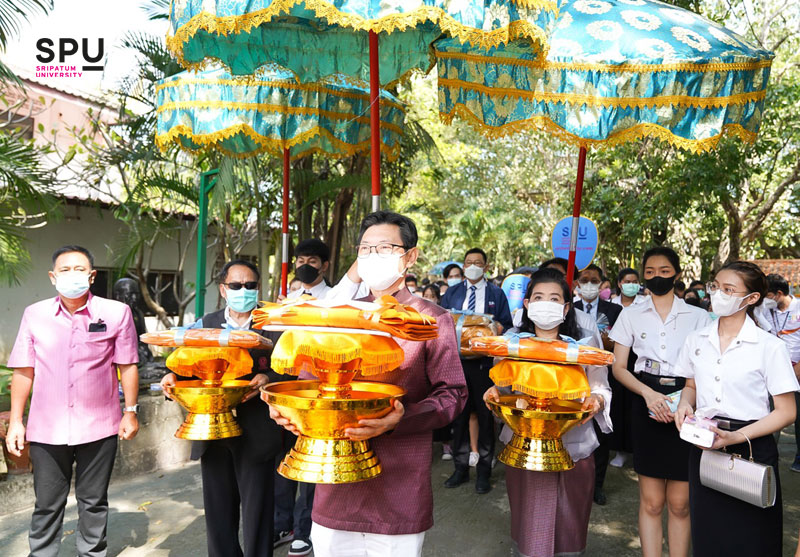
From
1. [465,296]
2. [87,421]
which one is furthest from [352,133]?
[87,421]

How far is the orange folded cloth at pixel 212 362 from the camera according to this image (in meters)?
2.84

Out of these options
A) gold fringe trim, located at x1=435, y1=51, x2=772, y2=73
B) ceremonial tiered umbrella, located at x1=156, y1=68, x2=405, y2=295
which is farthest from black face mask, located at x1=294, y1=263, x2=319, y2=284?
gold fringe trim, located at x1=435, y1=51, x2=772, y2=73

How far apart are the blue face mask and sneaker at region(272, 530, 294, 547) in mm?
1699

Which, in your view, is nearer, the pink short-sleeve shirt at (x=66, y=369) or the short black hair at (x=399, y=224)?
the short black hair at (x=399, y=224)

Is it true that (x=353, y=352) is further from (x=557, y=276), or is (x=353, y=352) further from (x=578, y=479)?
(x=578, y=479)

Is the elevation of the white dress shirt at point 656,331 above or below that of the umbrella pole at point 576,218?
below

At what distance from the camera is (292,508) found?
4234 millimetres

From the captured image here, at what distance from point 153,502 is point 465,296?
334 cm

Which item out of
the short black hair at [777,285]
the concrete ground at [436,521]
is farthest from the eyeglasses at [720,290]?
the short black hair at [777,285]

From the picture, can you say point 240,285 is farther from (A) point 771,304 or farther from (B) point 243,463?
(A) point 771,304

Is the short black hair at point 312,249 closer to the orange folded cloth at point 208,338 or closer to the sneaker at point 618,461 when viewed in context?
the orange folded cloth at point 208,338

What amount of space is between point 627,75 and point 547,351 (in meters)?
2.18

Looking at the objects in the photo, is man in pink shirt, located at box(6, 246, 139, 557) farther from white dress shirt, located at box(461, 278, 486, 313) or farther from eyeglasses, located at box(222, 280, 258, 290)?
white dress shirt, located at box(461, 278, 486, 313)

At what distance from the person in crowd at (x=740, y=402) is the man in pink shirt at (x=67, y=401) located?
10.2 feet
